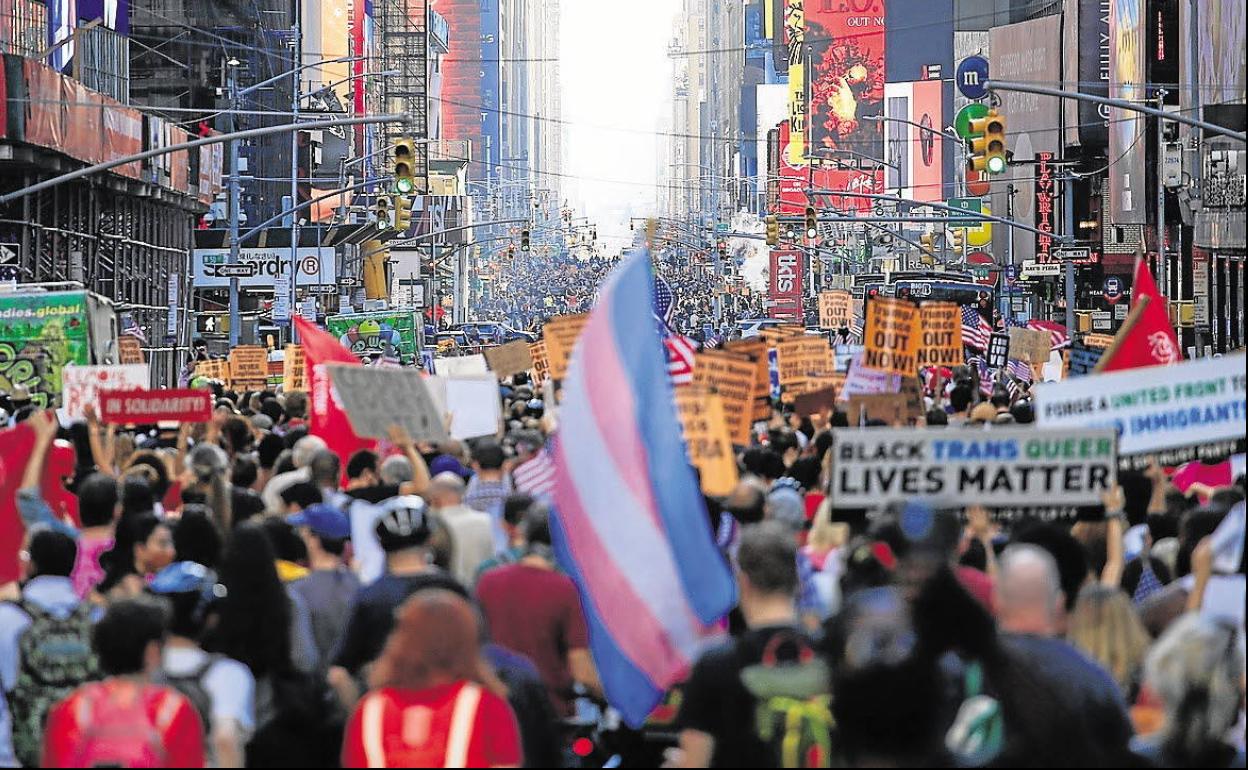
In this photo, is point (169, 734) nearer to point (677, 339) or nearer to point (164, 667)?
point (164, 667)

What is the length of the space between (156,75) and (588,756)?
222 ft

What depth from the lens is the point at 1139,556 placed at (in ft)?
32.3

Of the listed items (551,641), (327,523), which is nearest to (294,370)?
(327,523)

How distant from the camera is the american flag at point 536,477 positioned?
1180cm

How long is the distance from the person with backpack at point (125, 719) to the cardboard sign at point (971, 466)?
3653 millimetres

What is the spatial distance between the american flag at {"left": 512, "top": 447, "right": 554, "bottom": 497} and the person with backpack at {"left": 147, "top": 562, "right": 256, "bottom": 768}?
4430 millimetres

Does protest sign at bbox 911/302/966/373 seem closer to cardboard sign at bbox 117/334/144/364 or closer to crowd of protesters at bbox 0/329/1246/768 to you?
cardboard sign at bbox 117/334/144/364

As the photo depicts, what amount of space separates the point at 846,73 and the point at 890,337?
5343 inches

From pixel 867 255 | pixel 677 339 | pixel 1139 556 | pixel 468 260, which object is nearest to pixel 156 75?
pixel 867 255

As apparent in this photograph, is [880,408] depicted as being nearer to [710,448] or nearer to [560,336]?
[560,336]

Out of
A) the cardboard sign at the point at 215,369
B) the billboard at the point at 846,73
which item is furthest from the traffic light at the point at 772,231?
the billboard at the point at 846,73

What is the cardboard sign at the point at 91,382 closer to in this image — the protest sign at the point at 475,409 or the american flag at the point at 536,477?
the protest sign at the point at 475,409

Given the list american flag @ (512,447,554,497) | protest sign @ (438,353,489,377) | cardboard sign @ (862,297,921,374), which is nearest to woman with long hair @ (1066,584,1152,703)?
american flag @ (512,447,554,497)

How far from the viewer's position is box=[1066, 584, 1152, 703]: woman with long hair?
7.43m
